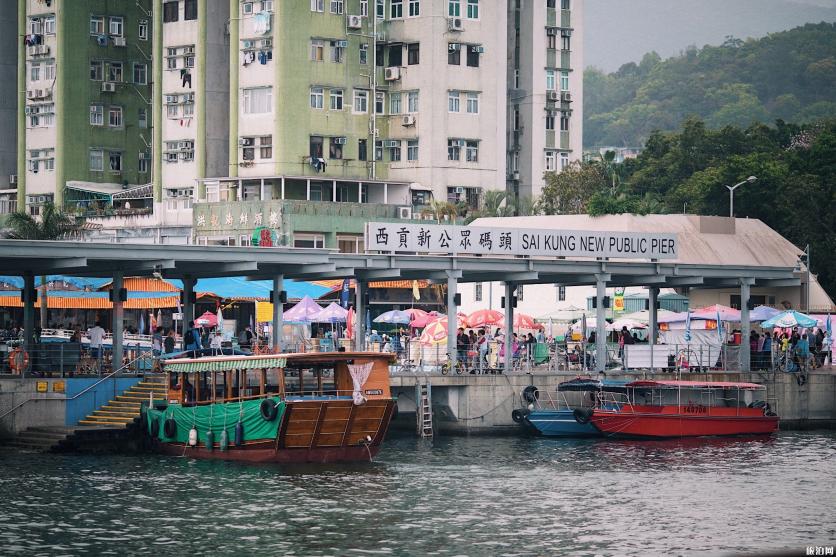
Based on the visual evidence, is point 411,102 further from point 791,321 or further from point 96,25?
point 791,321

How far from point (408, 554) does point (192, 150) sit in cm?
6393

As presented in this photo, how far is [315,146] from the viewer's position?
8625 centimetres

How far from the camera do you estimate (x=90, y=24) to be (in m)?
95.3

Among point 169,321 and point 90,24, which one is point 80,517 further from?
point 90,24

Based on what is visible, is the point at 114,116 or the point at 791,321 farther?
the point at 114,116

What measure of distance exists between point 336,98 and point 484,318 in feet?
97.4

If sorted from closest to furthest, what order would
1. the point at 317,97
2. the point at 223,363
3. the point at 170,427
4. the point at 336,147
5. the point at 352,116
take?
the point at 223,363
the point at 170,427
the point at 317,97
the point at 336,147
the point at 352,116

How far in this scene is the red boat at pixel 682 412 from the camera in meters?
51.8

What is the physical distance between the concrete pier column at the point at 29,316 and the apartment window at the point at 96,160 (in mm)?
48530

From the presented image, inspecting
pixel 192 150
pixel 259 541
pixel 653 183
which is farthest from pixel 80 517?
pixel 653 183

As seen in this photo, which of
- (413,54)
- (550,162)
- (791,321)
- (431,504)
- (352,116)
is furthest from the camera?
(550,162)

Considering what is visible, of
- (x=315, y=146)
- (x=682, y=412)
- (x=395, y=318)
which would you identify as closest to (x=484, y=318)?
(x=395, y=318)

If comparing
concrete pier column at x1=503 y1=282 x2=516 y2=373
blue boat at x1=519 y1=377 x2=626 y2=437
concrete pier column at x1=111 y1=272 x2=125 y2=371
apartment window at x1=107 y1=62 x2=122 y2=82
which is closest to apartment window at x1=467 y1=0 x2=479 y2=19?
apartment window at x1=107 y1=62 x2=122 y2=82

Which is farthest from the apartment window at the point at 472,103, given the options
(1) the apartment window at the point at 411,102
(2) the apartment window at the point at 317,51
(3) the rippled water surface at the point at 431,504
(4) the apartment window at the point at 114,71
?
(3) the rippled water surface at the point at 431,504
